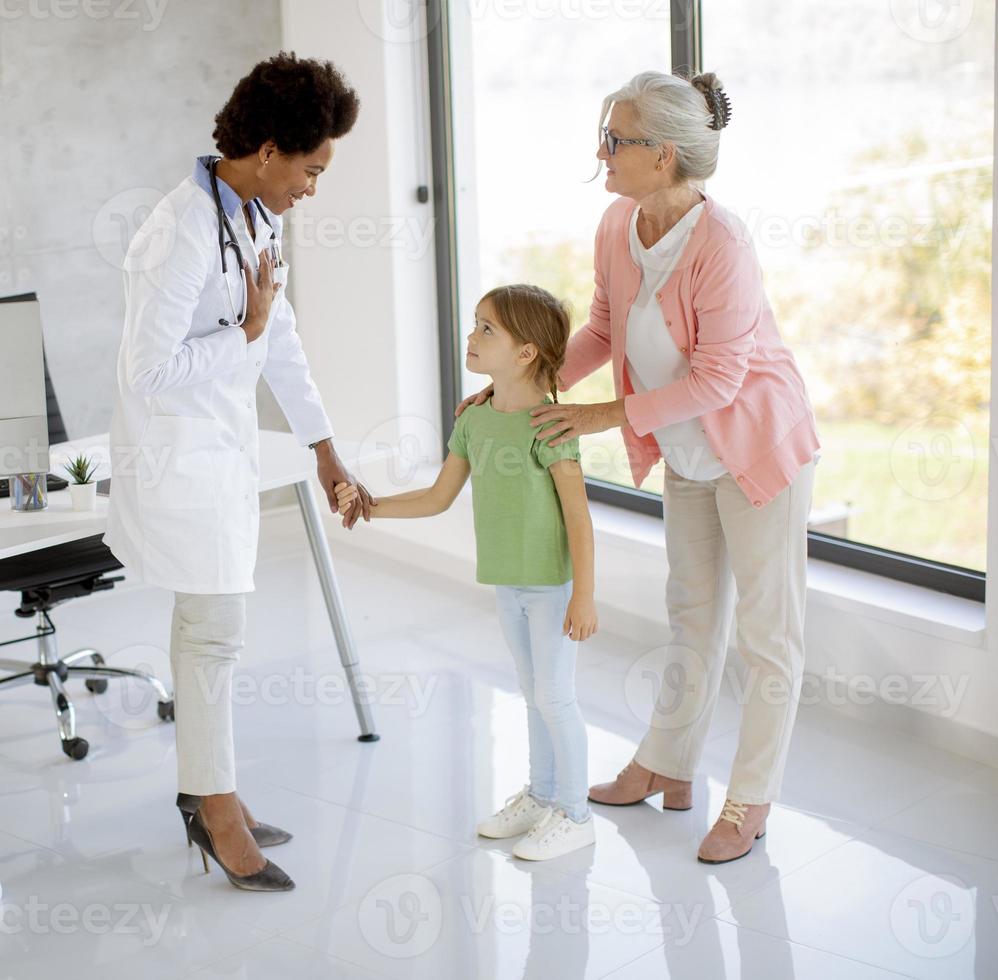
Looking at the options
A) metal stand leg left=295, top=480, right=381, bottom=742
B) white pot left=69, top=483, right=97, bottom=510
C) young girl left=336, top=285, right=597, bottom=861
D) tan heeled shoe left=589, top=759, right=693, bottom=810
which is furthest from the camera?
metal stand leg left=295, top=480, right=381, bottom=742

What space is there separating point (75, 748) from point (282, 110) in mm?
1762

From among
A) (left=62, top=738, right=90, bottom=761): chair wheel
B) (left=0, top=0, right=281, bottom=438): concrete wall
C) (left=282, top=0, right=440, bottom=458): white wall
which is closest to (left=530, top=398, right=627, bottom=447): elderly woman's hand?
(left=62, top=738, right=90, bottom=761): chair wheel

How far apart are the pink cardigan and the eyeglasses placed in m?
0.16

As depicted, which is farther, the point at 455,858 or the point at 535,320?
the point at 455,858

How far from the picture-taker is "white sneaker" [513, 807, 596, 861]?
2.78 metres

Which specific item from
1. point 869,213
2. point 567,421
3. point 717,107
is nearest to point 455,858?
point 567,421

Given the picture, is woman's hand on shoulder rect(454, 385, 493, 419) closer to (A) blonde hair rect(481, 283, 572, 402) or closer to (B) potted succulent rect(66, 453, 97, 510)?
(A) blonde hair rect(481, 283, 572, 402)

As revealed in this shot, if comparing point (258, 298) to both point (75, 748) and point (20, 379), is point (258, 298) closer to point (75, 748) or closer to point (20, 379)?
point (20, 379)

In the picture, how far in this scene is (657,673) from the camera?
3.83 metres

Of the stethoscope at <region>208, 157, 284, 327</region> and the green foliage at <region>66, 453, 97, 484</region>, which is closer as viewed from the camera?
the stethoscope at <region>208, 157, 284, 327</region>

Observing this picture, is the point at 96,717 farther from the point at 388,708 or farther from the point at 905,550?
the point at 905,550

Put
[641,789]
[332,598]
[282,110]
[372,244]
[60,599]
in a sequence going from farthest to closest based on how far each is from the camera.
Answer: [372,244], [60,599], [332,598], [641,789], [282,110]

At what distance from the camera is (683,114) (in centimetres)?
254

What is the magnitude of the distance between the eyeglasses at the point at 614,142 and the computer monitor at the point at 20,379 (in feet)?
3.74
